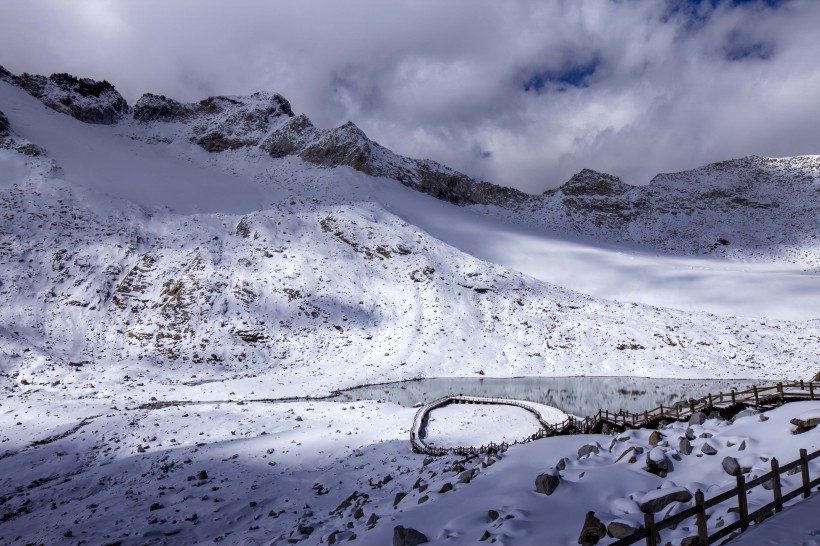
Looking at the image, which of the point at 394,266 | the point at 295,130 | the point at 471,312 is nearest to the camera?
the point at 471,312

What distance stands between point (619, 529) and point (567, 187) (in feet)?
427

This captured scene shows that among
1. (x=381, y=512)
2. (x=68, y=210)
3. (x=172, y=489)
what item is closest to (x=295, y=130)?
(x=68, y=210)

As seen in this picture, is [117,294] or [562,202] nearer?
[117,294]

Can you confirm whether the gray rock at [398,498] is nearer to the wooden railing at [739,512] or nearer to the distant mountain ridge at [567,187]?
the wooden railing at [739,512]

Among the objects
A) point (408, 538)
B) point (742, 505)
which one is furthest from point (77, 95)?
point (742, 505)

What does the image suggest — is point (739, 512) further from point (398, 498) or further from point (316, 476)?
point (316, 476)

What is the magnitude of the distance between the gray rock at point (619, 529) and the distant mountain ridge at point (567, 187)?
99.0m

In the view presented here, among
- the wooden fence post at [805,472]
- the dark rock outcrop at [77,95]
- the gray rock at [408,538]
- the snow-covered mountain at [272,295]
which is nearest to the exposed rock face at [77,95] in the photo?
the dark rock outcrop at [77,95]

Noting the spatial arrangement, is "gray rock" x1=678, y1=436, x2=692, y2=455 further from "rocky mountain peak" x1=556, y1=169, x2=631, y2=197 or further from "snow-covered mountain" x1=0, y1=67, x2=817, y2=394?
"rocky mountain peak" x1=556, y1=169, x2=631, y2=197

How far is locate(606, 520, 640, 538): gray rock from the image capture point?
27.7ft

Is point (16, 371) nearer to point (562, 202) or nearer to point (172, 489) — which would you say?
point (172, 489)

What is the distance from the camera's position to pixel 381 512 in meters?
14.0

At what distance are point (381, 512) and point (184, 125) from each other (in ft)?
402

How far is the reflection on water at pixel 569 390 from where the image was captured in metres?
38.5
